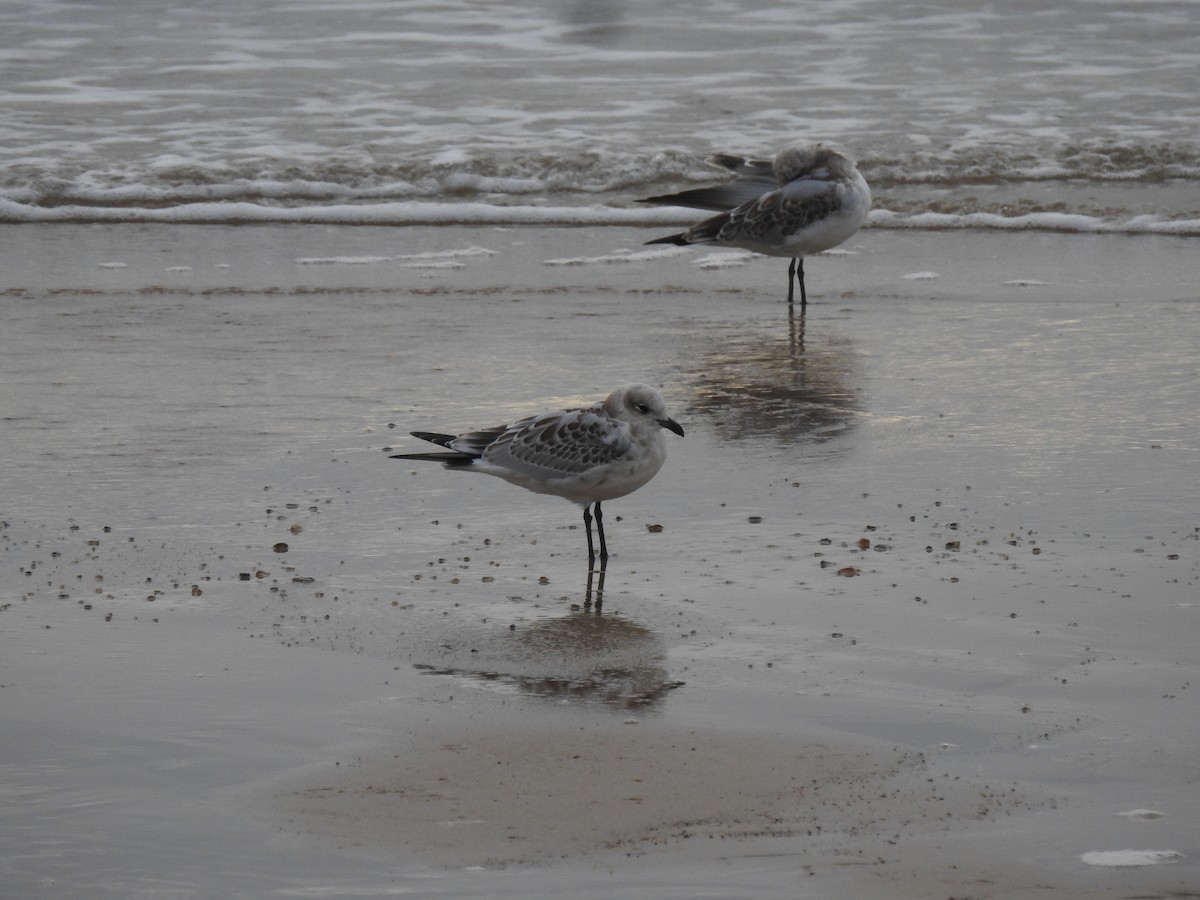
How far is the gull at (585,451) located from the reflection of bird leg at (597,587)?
39 mm

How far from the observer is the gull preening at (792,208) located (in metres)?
11.5

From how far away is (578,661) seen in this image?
5121mm

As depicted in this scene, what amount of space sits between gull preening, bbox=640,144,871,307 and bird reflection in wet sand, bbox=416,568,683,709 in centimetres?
609

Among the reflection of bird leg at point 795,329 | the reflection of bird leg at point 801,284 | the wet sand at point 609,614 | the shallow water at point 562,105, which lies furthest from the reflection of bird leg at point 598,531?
the shallow water at point 562,105

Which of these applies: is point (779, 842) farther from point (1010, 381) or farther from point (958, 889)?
point (1010, 381)

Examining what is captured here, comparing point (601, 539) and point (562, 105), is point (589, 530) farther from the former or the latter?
point (562, 105)

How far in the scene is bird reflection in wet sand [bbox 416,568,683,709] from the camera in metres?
4.88

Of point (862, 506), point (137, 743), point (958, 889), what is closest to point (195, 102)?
point (862, 506)

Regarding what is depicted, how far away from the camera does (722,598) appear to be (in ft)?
18.5

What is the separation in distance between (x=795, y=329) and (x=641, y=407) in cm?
424

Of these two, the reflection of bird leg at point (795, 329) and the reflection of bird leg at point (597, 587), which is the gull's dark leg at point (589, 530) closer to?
the reflection of bird leg at point (597, 587)

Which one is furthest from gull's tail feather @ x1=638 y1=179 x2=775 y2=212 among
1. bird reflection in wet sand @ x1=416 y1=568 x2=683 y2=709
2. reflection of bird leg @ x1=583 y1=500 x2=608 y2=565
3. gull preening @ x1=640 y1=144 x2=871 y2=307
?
bird reflection in wet sand @ x1=416 y1=568 x2=683 y2=709

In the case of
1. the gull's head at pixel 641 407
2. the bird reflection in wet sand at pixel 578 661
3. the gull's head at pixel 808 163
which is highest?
the gull's head at pixel 808 163

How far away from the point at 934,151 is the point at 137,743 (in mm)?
14231
